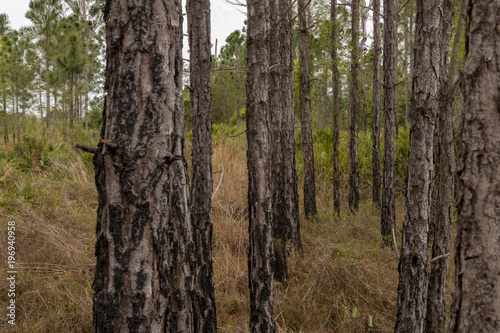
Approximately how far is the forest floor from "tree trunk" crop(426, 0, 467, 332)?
0.61 metres

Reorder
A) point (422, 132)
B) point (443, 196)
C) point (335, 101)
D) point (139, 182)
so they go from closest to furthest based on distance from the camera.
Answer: point (139, 182) → point (422, 132) → point (443, 196) → point (335, 101)

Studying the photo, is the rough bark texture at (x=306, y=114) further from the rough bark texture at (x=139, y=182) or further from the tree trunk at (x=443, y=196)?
the rough bark texture at (x=139, y=182)

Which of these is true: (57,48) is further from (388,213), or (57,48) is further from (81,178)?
(388,213)

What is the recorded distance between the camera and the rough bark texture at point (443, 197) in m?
3.03

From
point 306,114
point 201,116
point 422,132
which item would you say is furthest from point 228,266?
Result: point 306,114

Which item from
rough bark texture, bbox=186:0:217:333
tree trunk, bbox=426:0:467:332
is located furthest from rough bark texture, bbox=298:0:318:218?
tree trunk, bbox=426:0:467:332

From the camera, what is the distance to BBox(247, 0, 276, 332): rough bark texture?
311 cm

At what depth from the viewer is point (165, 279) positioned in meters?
1.49

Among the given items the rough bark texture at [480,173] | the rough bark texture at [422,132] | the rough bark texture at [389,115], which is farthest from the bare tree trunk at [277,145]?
the rough bark texture at [480,173]

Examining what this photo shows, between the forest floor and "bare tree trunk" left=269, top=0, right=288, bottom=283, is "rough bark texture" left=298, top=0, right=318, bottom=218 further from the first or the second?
"bare tree trunk" left=269, top=0, right=288, bottom=283

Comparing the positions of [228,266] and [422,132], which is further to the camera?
[228,266]

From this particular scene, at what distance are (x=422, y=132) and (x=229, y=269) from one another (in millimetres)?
3200

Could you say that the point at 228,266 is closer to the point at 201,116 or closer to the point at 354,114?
the point at 201,116

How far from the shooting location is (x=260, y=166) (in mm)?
3131
